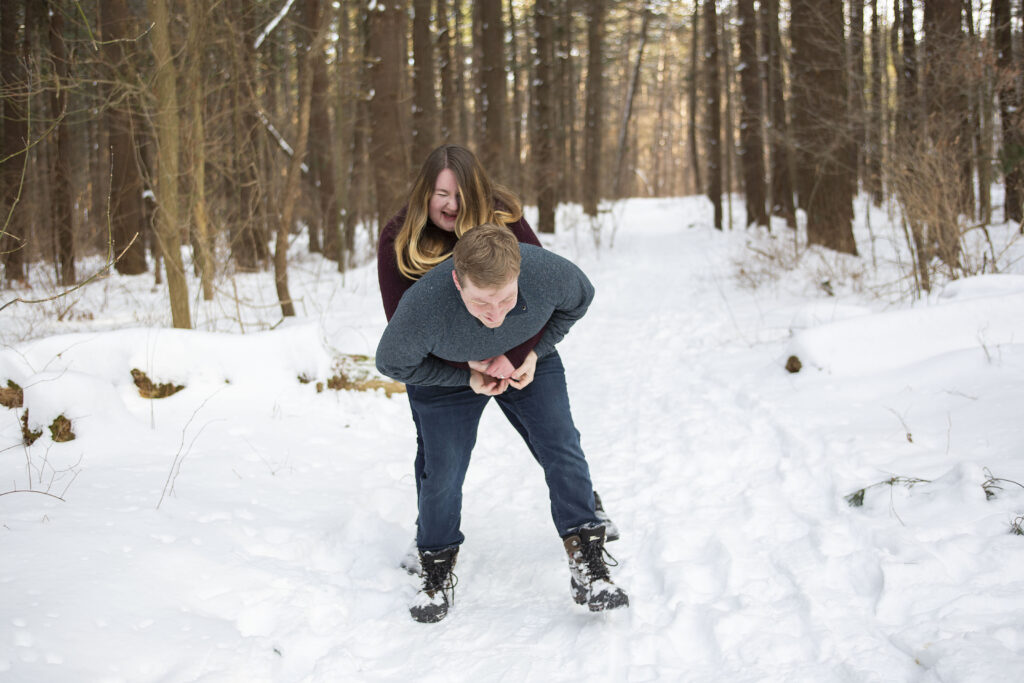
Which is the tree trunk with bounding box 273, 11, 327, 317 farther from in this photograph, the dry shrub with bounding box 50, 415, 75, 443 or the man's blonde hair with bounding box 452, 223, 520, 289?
the man's blonde hair with bounding box 452, 223, 520, 289

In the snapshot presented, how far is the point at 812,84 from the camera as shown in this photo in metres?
10.6

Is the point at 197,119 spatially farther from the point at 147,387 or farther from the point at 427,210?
the point at 427,210

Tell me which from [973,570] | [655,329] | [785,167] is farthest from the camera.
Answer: [785,167]

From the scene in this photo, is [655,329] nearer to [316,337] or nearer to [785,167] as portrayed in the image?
[316,337]

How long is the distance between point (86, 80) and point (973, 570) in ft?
21.0

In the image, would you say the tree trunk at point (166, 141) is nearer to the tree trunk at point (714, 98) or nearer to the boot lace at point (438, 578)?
the boot lace at point (438, 578)

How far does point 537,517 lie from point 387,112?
9.36 m

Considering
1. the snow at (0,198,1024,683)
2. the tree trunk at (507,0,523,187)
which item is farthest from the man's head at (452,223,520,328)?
the tree trunk at (507,0,523,187)

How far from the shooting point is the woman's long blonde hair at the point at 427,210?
106 inches

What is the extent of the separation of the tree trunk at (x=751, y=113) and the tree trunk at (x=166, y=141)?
43.1 ft

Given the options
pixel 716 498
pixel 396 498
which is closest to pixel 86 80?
pixel 396 498

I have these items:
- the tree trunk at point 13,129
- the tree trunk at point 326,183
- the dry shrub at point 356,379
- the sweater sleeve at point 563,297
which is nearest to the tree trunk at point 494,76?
the tree trunk at point 326,183

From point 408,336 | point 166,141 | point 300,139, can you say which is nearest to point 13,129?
point 300,139

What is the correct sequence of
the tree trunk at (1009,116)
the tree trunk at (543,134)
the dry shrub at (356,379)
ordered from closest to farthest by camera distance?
the dry shrub at (356,379) < the tree trunk at (1009,116) < the tree trunk at (543,134)
